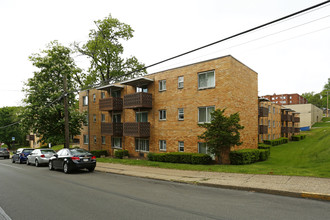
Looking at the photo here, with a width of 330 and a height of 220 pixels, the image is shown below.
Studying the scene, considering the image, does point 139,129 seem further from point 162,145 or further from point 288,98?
point 288,98

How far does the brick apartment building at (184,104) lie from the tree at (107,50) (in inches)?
421

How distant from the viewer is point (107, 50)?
3397 cm

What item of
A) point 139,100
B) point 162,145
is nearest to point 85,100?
point 139,100

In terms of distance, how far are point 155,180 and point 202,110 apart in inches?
342

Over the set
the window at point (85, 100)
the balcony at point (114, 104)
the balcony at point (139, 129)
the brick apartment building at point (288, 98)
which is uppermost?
the brick apartment building at point (288, 98)

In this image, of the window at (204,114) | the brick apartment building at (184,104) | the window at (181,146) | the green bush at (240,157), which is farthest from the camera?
the window at (181,146)

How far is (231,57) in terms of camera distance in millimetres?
16359

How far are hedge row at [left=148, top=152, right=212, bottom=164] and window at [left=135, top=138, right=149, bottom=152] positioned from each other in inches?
130

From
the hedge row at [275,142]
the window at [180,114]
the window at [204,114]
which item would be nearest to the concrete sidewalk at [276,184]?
the window at [204,114]

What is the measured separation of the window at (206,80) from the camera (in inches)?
683

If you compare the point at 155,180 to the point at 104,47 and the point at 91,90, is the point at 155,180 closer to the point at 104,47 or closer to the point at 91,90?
the point at 91,90

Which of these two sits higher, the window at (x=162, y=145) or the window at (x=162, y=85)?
the window at (x=162, y=85)

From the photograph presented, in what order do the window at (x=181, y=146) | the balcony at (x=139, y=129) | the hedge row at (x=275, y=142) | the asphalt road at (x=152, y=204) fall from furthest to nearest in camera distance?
the hedge row at (x=275, y=142) → the balcony at (x=139, y=129) → the window at (x=181, y=146) → the asphalt road at (x=152, y=204)

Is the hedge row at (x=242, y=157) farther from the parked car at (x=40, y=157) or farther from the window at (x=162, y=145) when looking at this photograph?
the parked car at (x=40, y=157)
